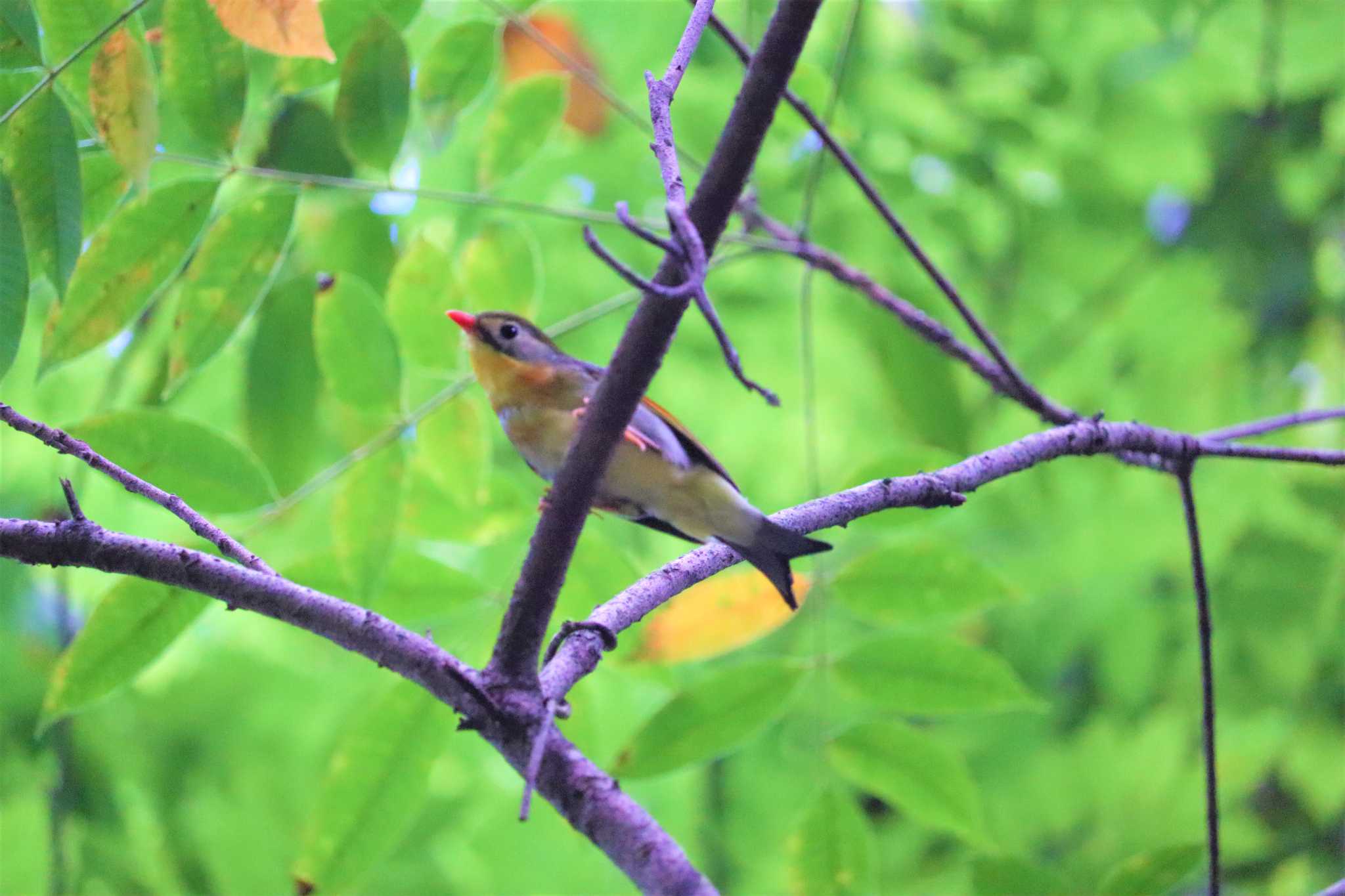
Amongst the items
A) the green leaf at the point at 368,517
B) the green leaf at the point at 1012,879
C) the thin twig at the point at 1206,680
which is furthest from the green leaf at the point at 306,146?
the green leaf at the point at 1012,879

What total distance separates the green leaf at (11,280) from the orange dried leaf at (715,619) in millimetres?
1440

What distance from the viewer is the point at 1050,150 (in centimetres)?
425

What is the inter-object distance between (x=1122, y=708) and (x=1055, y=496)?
929 millimetres

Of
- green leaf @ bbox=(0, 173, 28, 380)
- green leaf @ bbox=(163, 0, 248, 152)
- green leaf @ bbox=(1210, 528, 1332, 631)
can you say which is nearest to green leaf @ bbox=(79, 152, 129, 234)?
green leaf @ bbox=(163, 0, 248, 152)

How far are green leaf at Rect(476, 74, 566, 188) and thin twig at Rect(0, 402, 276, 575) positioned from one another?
1486 millimetres

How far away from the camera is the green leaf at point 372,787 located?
226cm

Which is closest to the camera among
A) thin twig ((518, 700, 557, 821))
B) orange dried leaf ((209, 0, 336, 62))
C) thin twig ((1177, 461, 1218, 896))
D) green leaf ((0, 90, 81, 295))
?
thin twig ((518, 700, 557, 821))

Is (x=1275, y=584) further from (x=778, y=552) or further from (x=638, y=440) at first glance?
(x=638, y=440)

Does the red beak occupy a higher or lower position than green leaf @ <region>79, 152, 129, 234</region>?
higher

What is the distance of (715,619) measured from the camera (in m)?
2.69

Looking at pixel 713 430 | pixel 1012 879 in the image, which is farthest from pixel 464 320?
pixel 713 430

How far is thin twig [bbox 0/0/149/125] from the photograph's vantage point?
1896 millimetres

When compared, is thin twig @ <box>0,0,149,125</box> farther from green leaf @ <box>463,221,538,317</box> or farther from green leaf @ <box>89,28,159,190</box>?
green leaf @ <box>463,221,538,317</box>

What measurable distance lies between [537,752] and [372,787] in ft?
3.75
